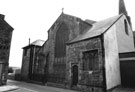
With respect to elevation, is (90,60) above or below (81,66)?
above

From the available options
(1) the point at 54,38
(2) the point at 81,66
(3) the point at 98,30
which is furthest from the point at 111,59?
(1) the point at 54,38

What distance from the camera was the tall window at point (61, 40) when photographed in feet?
60.4

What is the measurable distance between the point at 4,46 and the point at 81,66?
38.0 ft

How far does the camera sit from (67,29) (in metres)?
18.7

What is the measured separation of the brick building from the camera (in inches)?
641

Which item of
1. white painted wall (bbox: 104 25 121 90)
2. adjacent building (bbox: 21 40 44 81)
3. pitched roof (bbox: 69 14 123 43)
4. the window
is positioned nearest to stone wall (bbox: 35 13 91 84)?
pitched roof (bbox: 69 14 123 43)

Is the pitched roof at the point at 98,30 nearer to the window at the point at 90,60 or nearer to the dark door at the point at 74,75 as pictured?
the window at the point at 90,60

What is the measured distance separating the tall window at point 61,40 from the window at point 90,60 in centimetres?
516

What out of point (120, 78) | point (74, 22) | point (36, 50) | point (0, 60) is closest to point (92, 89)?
point (120, 78)

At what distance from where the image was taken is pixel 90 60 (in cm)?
1305

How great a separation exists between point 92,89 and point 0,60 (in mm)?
13025

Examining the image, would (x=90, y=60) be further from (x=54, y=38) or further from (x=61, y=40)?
(x=54, y=38)

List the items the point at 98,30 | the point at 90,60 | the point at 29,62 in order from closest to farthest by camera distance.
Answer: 1. the point at 90,60
2. the point at 98,30
3. the point at 29,62

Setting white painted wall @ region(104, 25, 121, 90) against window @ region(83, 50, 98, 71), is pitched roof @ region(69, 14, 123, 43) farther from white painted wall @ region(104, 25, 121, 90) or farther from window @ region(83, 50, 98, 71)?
window @ region(83, 50, 98, 71)
